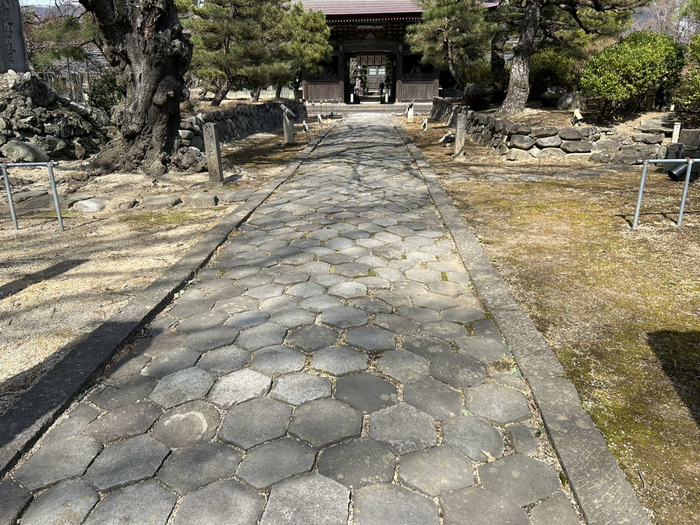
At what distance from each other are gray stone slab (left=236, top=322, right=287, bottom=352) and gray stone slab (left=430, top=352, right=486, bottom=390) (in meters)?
0.96

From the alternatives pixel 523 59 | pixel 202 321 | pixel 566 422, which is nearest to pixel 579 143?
pixel 523 59

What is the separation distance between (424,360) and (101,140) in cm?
1146

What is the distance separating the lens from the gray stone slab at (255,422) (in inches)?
83.9

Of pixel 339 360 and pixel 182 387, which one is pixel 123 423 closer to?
pixel 182 387

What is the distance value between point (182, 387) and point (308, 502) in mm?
1047

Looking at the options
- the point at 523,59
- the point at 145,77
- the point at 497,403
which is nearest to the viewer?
the point at 497,403

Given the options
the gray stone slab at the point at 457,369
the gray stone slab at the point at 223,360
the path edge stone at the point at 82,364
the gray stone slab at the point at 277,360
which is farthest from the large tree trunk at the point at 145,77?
the gray stone slab at the point at 457,369

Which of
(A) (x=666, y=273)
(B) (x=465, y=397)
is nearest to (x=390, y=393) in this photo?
(B) (x=465, y=397)

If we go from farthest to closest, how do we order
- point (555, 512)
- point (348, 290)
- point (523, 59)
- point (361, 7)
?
point (361, 7)
point (523, 59)
point (348, 290)
point (555, 512)

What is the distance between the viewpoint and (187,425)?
2.23 m

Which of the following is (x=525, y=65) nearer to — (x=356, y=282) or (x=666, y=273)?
(x=666, y=273)

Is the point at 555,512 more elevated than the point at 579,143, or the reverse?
the point at 579,143

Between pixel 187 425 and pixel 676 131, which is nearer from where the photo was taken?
pixel 187 425

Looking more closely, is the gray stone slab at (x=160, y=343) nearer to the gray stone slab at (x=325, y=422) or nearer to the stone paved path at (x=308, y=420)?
the stone paved path at (x=308, y=420)
